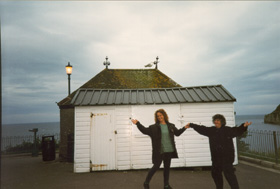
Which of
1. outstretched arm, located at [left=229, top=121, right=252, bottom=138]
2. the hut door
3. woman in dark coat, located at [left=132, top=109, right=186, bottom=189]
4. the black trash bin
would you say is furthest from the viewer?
the black trash bin

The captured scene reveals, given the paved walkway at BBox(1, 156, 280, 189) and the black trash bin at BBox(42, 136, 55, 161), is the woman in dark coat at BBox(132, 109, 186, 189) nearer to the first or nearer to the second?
the paved walkway at BBox(1, 156, 280, 189)

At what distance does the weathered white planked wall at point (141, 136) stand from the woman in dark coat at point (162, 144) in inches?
92.1

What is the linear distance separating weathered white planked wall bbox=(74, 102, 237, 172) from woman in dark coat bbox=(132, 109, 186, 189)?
7.68 ft

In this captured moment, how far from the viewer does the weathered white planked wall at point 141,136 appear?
649cm

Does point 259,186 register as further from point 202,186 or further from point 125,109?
point 125,109

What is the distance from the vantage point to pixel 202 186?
4824 millimetres

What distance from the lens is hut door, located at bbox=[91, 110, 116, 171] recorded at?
644cm

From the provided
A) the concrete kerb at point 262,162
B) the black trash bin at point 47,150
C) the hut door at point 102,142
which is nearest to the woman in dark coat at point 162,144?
the hut door at point 102,142

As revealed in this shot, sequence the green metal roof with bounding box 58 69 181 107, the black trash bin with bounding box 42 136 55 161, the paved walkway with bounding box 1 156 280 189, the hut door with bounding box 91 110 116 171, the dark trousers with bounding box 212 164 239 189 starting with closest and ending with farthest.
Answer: the dark trousers with bounding box 212 164 239 189 < the paved walkway with bounding box 1 156 280 189 < the hut door with bounding box 91 110 116 171 < the black trash bin with bounding box 42 136 55 161 < the green metal roof with bounding box 58 69 181 107

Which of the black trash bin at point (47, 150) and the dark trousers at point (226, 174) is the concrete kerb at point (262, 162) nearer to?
the dark trousers at point (226, 174)

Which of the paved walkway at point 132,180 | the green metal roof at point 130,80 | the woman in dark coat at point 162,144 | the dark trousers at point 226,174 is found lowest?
the paved walkway at point 132,180

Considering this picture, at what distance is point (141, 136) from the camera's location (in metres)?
6.69

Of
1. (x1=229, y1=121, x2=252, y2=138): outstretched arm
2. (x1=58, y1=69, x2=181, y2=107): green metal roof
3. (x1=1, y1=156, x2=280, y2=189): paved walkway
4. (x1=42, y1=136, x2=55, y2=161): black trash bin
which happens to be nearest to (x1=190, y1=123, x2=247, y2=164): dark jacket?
(x1=229, y1=121, x2=252, y2=138): outstretched arm

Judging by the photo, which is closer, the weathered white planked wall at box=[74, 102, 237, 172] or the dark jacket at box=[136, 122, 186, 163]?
the dark jacket at box=[136, 122, 186, 163]
